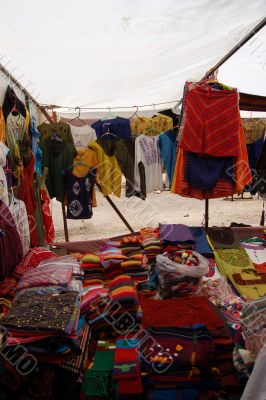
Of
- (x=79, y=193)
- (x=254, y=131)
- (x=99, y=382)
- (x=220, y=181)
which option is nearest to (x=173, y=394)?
(x=99, y=382)

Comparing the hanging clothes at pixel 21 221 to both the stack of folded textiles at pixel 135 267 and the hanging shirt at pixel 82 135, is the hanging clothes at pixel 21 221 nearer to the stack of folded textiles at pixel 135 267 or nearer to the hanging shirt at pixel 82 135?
the stack of folded textiles at pixel 135 267

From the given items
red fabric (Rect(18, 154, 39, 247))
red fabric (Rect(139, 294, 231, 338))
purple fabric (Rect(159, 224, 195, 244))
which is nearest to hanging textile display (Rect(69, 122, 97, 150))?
red fabric (Rect(18, 154, 39, 247))

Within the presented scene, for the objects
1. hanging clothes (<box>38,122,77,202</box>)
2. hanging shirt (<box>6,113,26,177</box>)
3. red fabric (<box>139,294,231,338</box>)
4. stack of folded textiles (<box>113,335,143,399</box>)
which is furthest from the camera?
hanging clothes (<box>38,122,77,202</box>)

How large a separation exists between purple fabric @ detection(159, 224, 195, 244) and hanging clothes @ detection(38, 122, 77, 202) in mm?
1797

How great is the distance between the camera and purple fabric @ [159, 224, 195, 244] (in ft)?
9.40

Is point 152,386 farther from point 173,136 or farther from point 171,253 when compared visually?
point 173,136

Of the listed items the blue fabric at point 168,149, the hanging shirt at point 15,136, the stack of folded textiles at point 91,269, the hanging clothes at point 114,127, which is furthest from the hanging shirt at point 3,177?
the blue fabric at point 168,149

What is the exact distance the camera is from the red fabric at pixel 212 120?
283 cm

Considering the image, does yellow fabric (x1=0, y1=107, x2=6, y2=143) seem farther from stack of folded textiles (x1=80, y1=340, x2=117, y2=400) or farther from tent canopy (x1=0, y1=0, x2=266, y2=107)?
stack of folded textiles (x1=80, y1=340, x2=117, y2=400)

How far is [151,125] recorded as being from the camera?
186 inches

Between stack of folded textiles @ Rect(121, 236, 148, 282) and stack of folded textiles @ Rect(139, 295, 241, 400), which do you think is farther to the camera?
stack of folded textiles @ Rect(121, 236, 148, 282)

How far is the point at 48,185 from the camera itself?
4219mm

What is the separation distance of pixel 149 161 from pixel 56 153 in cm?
140

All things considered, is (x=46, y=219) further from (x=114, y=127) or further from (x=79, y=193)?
(x=114, y=127)
